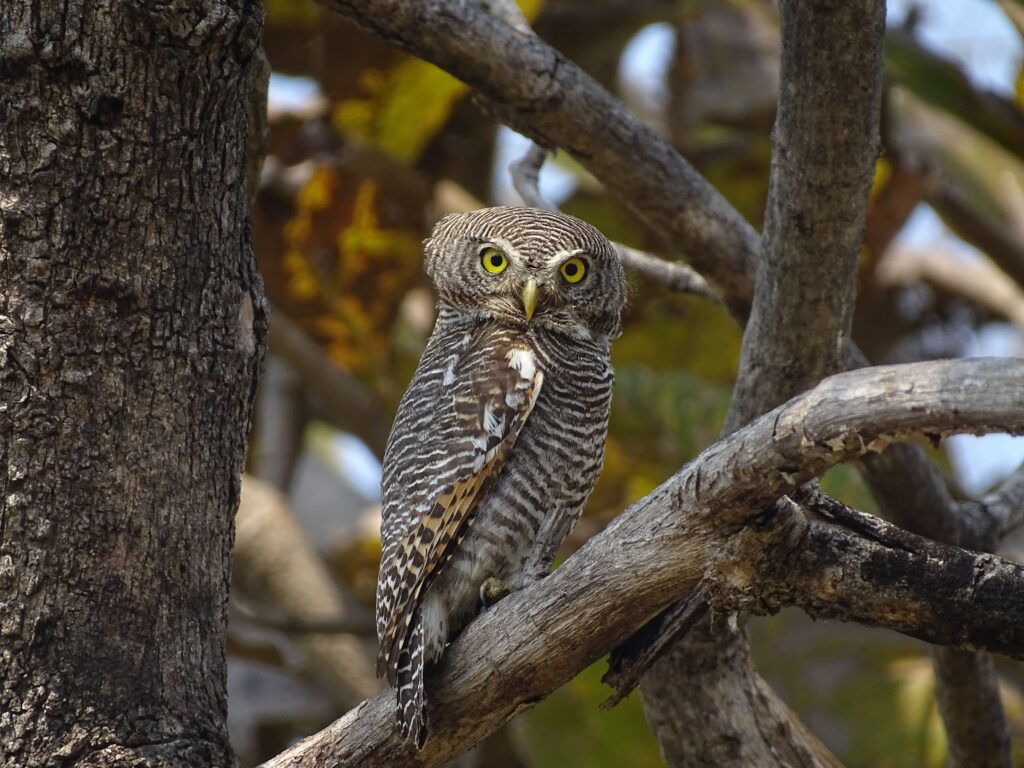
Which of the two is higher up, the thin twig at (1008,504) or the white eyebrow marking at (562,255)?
the white eyebrow marking at (562,255)

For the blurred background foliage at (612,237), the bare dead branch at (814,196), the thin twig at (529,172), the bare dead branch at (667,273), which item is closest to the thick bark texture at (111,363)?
the bare dead branch at (814,196)

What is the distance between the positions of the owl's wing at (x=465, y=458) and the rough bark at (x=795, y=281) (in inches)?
28.0

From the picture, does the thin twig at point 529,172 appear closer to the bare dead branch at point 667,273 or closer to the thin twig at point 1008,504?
the bare dead branch at point 667,273

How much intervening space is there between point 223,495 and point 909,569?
65.4 inches

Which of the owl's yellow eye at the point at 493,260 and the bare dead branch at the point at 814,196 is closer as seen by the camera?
the bare dead branch at the point at 814,196

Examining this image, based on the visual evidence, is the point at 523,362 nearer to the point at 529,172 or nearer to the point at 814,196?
the point at 814,196

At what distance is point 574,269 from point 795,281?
0.85 metres

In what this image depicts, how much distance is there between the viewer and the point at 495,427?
12.7ft

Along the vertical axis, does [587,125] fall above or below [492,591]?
above

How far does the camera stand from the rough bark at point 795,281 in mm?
3432

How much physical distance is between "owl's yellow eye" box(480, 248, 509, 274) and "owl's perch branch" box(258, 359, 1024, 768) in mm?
1407

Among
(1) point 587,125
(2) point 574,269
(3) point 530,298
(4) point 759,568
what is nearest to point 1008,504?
(2) point 574,269

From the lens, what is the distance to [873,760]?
289 inches

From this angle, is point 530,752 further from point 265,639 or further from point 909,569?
point 909,569
